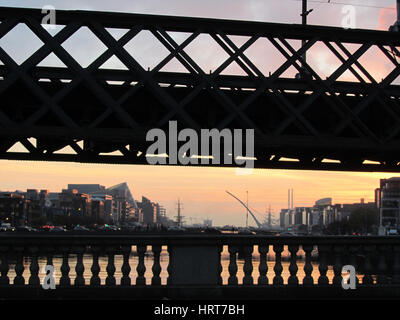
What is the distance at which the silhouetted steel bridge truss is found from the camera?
13414 mm

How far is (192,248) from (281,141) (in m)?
4.27

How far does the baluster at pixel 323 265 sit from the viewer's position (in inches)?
433

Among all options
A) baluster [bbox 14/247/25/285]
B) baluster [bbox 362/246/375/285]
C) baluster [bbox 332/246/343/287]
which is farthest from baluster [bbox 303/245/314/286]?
baluster [bbox 14/247/25/285]

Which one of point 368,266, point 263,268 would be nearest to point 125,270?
point 263,268

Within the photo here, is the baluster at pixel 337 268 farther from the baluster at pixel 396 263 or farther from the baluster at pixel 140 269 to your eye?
the baluster at pixel 140 269


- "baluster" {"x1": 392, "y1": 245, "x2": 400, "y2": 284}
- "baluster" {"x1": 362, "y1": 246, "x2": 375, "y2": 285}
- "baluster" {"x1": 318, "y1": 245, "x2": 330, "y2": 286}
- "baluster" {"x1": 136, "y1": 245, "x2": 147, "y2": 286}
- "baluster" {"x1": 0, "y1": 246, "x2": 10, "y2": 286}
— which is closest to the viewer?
"baluster" {"x1": 0, "y1": 246, "x2": 10, "y2": 286}

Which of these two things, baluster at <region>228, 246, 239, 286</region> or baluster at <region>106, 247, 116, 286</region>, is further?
baluster at <region>228, 246, 239, 286</region>

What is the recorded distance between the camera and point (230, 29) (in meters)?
14.0

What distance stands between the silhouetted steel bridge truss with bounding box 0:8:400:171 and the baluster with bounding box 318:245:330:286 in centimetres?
318

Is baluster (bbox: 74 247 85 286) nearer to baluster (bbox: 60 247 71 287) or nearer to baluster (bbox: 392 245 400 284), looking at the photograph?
baluster (bbox: 60 247 71 287)

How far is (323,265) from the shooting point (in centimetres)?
Answer: 1127

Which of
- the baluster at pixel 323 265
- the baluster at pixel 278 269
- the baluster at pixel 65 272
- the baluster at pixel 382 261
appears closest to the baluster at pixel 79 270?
the baluster at pixel 65 272

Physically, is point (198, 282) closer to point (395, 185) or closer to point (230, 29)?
point (230, 29)

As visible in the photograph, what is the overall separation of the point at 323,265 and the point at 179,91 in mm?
6059
